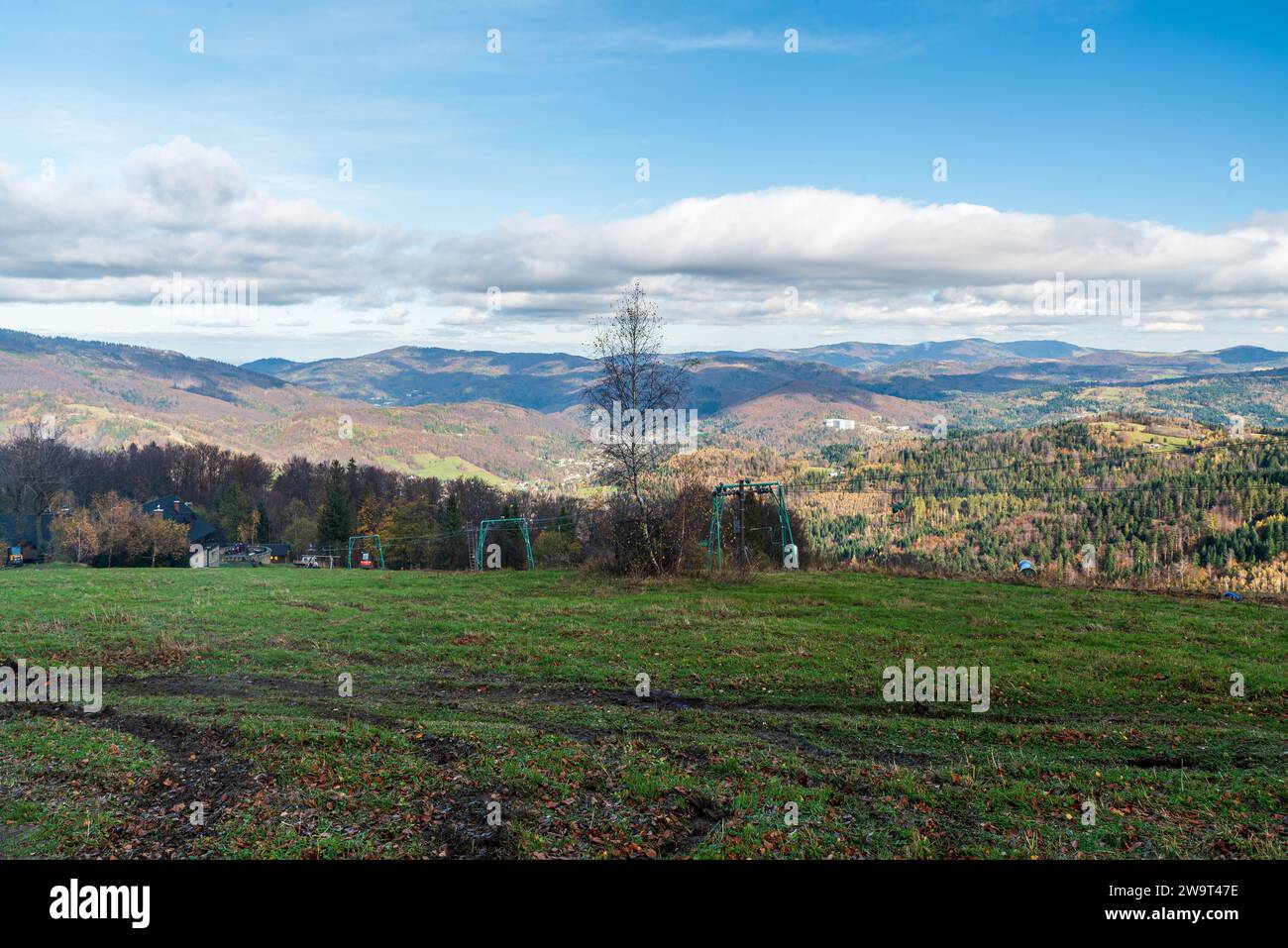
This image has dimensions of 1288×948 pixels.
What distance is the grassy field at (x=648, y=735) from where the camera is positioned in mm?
8086

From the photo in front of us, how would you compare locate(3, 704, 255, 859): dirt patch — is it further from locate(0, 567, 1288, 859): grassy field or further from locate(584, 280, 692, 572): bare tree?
locate(584, 280, 692, 572): bare tree

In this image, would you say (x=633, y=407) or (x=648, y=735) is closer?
(x=648, y=735)

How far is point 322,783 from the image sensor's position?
9.38 m

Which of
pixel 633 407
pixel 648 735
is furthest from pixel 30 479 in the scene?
pixel 648 735

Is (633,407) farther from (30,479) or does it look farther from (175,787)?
(30,479)

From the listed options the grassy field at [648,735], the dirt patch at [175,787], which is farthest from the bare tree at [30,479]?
the dirt patch at [175,787]

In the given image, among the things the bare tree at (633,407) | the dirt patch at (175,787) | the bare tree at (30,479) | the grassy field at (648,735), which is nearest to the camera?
the dirt patch at (175,787)

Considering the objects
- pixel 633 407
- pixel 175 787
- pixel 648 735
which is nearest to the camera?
pixel 175 787

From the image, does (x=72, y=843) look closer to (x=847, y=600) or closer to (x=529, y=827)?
(x=529, y=827)

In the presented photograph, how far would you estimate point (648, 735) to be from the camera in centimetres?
1155

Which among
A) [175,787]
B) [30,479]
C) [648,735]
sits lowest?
[648,735]

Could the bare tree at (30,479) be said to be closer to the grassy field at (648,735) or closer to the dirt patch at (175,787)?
the grassy field at (648,735)

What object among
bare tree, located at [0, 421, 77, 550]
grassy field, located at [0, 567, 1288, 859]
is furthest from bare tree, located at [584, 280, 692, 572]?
bare tree, located at [0, 421, 77, 550]
